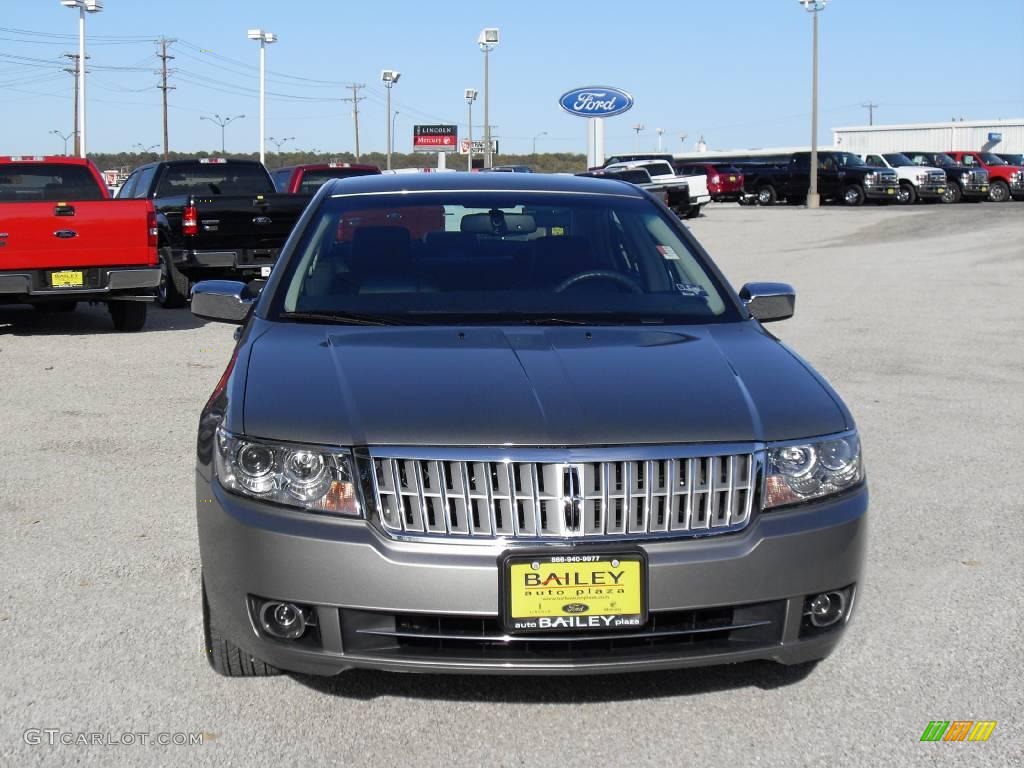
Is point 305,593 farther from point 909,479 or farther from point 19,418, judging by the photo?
point 19,418

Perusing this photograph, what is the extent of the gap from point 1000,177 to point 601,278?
45.3 m

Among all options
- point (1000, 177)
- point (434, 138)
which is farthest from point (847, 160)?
point (434, 138)

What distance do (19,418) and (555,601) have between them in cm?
611

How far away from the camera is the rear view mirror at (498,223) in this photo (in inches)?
201

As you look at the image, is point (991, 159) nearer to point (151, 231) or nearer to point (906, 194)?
point (906, 194)

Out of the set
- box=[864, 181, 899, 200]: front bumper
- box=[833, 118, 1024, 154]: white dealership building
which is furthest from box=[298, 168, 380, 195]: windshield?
box=[833, 118, 1024, 154]: white dealership building

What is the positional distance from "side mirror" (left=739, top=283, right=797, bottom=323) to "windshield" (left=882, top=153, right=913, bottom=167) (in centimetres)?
4454

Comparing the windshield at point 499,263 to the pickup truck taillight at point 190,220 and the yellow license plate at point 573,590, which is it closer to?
the yellow license plate at point 573,590

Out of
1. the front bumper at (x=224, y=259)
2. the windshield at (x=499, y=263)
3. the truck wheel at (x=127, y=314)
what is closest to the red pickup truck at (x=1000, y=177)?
the front bumper at (x=224, y=259)

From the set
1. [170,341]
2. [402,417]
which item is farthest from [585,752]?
[170,341]

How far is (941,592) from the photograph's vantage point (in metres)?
4.84

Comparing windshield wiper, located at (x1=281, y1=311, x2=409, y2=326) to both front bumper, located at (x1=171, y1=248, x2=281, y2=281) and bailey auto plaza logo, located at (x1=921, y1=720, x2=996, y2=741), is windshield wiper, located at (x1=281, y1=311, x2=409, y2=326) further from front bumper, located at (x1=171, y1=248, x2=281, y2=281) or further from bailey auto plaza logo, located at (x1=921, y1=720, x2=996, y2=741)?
front bumper, located at (x1=171, y1=248, x2=281, y2=281)

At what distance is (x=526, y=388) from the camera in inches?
145
